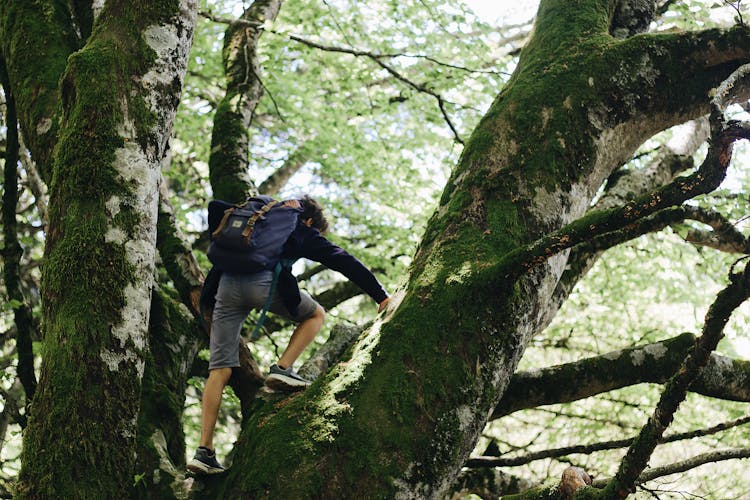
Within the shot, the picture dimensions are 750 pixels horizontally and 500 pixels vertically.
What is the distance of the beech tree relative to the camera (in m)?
2.79

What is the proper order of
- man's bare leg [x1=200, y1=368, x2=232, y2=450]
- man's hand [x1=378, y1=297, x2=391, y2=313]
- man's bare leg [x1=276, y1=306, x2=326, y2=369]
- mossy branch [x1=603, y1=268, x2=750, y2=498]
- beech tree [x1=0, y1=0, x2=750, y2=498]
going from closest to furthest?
mossy branch [x1=603, y1=268, x2=750, y2=498]
beech tree [x1=0, y1=0, x2=750, y2=498]
man's hand [x1=378, y1=297, x2=391, y2=313]
man's bare leg [x1=200, y1=368, x2=232, y2=450]
man's bare leg [x1=276, y1=306, x2=326, y2=369]

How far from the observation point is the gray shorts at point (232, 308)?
4.00 m

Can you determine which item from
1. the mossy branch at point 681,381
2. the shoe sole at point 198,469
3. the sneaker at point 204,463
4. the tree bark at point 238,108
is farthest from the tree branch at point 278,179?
the mossy branch at point 681,381

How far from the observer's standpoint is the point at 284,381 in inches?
144

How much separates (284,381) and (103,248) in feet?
3.80

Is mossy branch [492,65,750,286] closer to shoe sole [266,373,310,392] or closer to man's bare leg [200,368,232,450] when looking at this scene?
shoe sole [266,373,310,392]

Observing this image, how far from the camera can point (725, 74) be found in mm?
4133

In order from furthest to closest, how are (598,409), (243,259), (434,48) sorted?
1. (434,48)
2. (598,409)
3. (243,259)

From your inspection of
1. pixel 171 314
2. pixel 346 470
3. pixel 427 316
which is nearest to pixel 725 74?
pixel 427 316

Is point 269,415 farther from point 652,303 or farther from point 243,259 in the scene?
point 652,303

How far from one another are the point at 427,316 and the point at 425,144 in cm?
982

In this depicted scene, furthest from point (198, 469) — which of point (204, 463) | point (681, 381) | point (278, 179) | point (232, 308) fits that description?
point (278, 179)

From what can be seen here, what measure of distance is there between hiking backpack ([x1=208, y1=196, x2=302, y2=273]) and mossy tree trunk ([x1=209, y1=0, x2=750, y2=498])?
3.08 ft

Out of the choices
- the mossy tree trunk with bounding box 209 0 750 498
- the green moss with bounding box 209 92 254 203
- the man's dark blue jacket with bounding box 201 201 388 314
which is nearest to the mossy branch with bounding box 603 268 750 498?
the mossy tree trunk with bounding box 209 0 750 498
